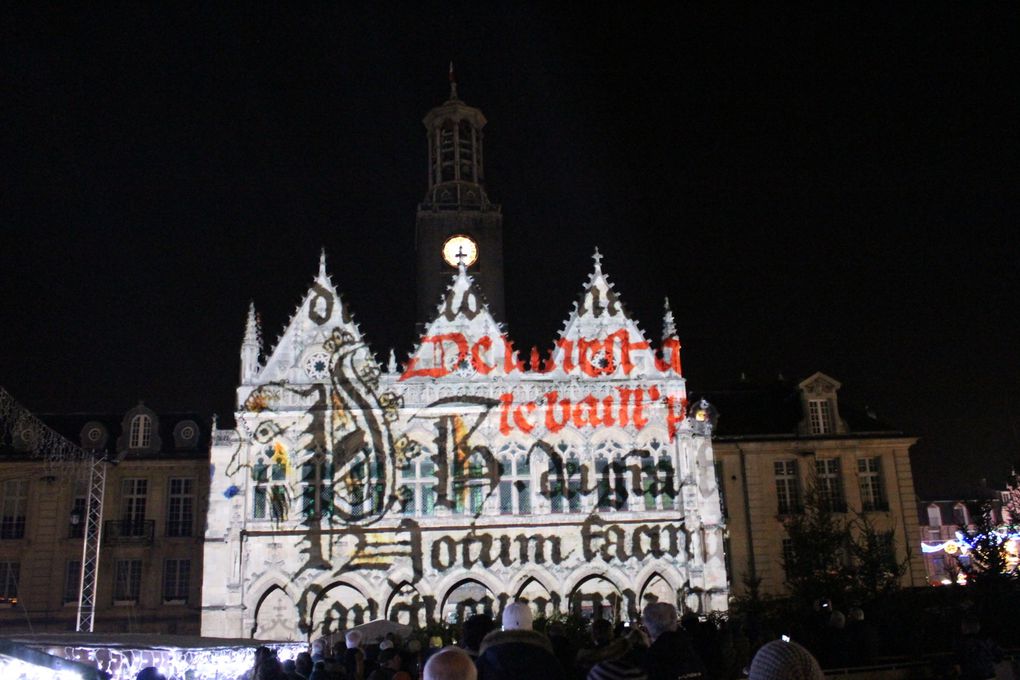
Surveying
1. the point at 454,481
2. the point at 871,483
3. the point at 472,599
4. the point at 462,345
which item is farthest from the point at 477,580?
the point at 871,483

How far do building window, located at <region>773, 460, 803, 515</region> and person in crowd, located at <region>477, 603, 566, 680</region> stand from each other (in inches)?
1319

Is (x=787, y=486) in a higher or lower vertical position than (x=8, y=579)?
higher

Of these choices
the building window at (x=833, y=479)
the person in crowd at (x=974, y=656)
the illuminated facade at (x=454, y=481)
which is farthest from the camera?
the building window at (x=833, y=479)

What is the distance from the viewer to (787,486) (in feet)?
127

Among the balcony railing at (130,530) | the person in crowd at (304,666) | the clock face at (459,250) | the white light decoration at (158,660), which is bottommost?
the white light decoration at (158,660)

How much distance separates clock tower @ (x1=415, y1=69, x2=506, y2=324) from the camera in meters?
39.5

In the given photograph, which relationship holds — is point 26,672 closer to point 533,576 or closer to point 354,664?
point 354,664

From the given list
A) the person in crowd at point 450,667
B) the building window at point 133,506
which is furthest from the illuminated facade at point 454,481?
the person in crowd at point 450,667

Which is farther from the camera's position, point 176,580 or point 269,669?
point 176,580

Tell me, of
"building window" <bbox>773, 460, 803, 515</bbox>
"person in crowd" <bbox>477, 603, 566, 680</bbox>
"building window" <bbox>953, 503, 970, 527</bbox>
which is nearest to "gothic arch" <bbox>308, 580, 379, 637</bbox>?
"building window" <bbox>773, 460, 803, 515</bbox>

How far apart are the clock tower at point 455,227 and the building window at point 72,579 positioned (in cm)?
1648

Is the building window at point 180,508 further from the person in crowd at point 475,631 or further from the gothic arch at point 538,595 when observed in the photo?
the person in crowd at point 475,631

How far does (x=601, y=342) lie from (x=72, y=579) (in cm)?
2249

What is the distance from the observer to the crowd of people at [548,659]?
4750 mm
